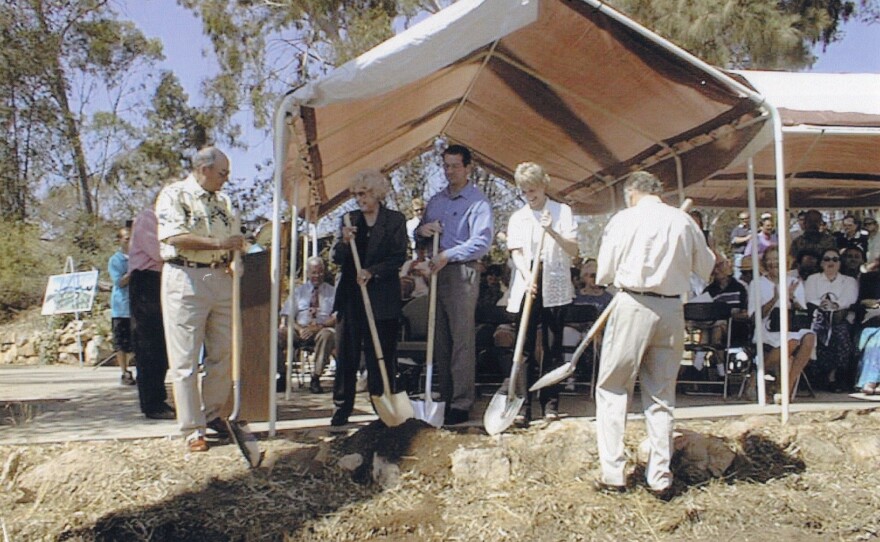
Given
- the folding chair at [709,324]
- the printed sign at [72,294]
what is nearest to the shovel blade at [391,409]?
the folding chair at [709,324]

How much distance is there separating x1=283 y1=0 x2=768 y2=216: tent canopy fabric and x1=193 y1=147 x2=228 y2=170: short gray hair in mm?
482

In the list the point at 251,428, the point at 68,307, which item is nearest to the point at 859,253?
the point at 251,428

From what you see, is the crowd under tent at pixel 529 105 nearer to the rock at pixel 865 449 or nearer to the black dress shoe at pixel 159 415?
the black dress shoe at pixel 159 415

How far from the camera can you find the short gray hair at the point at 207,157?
16.7 ft

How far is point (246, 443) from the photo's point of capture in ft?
16.1

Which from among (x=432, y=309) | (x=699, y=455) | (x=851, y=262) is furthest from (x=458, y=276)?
(x=851, y=262)

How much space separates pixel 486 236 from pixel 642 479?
6.13 feet

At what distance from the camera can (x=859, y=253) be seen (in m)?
8.03

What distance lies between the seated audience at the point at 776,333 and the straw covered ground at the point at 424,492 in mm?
Result: 1238

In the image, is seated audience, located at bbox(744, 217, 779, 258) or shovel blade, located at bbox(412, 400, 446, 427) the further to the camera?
seated audience, located at bbox(744, 217, 779, 258)

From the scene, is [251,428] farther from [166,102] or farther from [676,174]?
[166,102]

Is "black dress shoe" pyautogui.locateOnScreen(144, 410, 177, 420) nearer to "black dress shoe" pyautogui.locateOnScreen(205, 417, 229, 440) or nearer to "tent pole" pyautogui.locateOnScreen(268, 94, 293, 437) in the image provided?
"black dress shoe" pyautogui.locateOnScreen(205, 417, 229, 440)

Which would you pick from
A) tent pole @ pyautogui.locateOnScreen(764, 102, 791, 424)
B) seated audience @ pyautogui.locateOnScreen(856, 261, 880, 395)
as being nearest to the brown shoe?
tent pole @ pyautogui.locateOnScreen(764, 102, 791, 424)

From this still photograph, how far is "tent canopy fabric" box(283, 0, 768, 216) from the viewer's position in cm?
526
